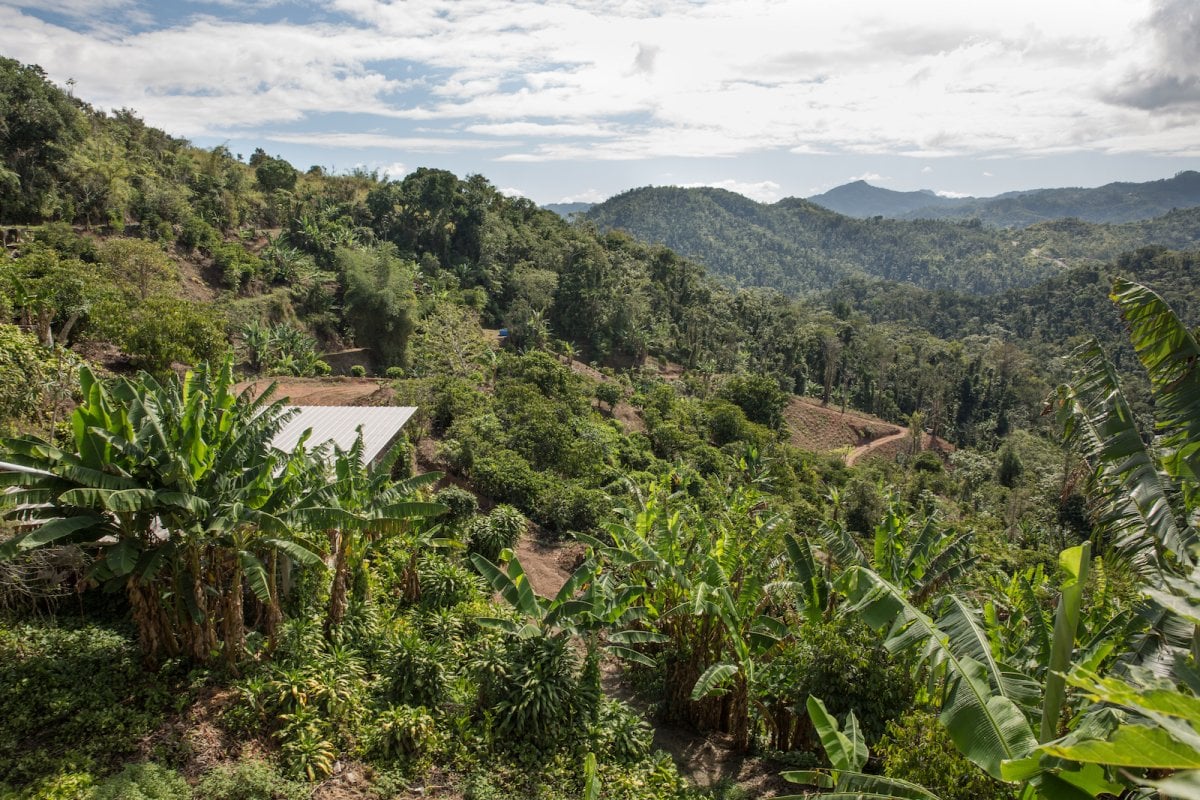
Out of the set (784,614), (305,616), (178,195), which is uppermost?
(178,195)

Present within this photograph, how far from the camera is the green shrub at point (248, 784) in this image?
666 cm

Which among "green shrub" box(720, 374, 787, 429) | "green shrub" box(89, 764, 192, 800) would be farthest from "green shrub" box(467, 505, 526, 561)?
"green shrub" box(720, 374, 787, 429)

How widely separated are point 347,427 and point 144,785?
10.1m

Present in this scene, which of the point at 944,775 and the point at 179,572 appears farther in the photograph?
the point at 179,572

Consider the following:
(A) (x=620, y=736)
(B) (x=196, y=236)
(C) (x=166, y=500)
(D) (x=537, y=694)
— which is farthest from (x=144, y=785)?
(B) (x=196, y=236)

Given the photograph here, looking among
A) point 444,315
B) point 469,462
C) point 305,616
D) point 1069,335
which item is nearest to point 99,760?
point 305,616

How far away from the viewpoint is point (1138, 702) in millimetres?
2744

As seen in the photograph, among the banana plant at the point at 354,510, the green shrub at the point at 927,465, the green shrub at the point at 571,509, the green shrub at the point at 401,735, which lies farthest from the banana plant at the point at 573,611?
the green shrub at the point at 927,465

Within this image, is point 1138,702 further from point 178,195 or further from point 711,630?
point 178,195

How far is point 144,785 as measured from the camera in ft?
20.9

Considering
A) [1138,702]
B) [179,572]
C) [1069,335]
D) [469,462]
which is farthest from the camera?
[1069,335]

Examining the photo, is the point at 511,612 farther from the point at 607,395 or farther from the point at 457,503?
the point at 607,395

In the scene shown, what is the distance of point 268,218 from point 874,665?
48968 mm

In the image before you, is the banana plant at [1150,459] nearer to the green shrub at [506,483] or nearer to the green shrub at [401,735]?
the green shrub at [401,735]
